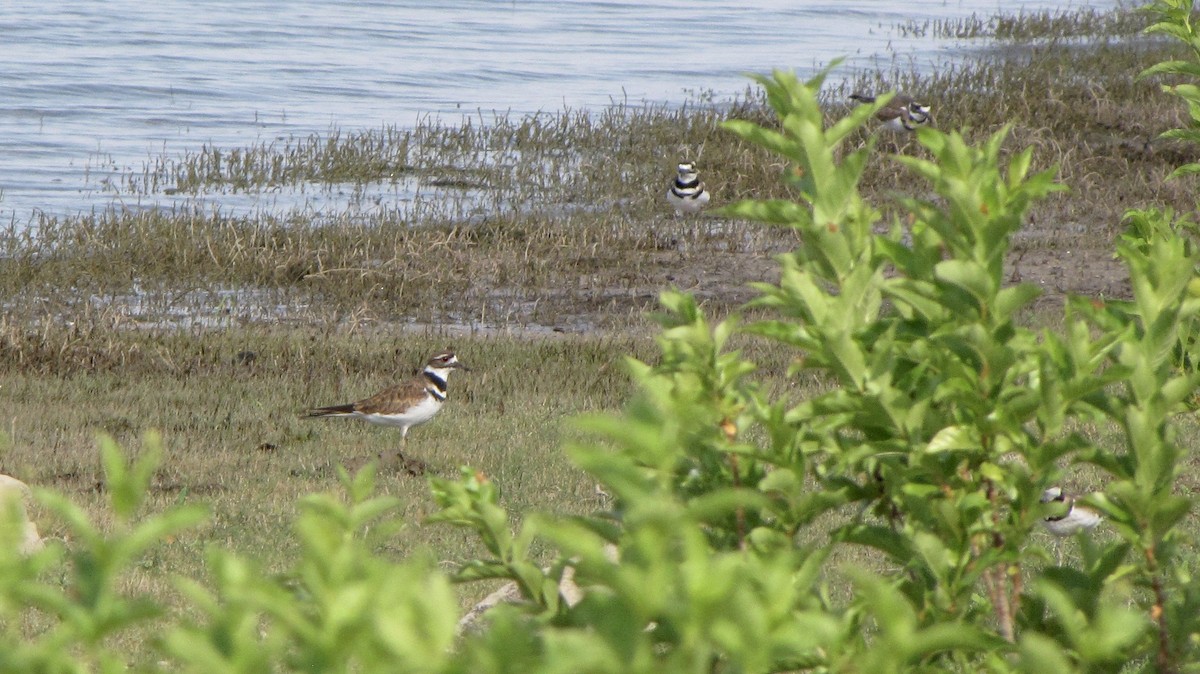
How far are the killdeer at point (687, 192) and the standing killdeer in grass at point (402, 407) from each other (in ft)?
26.5

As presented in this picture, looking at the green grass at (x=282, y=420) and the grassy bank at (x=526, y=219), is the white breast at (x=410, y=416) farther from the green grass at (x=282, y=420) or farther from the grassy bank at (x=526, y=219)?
the grassy bank at (x=526, y=219)

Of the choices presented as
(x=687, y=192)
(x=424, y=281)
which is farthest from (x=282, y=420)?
(x=687, y=192)

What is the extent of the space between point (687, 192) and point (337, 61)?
17.4m

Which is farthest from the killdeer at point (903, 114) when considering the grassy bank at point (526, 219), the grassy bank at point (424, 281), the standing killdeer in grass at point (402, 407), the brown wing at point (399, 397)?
the brown wing at point (399, 397)

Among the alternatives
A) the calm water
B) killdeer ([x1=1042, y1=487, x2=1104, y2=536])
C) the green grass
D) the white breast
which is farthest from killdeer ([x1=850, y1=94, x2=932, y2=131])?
killdeer ([x1=1042, y1=487, x2=1104, y2=536])

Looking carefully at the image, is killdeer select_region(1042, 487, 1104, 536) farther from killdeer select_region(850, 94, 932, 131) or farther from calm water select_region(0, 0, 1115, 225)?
calm water select_region(0, 0, 1115, 225)

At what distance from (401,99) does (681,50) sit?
32.2ft

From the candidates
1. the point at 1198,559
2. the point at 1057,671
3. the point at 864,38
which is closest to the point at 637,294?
the point at 1198,559

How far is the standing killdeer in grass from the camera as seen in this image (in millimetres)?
10047

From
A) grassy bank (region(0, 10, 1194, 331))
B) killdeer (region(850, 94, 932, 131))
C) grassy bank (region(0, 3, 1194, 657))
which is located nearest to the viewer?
grassy bank (region(0, 3, 1194, 657))

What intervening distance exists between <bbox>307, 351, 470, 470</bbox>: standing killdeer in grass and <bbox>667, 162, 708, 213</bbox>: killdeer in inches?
318

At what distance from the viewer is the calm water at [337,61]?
969 inches

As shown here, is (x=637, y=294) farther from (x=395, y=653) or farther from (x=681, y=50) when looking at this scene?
(x=681, y=50)

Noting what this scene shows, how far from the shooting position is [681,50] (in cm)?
3544
